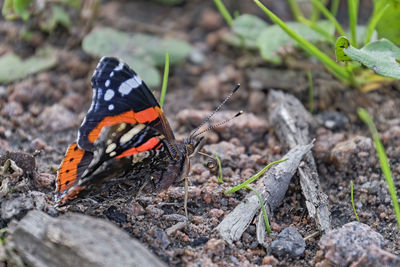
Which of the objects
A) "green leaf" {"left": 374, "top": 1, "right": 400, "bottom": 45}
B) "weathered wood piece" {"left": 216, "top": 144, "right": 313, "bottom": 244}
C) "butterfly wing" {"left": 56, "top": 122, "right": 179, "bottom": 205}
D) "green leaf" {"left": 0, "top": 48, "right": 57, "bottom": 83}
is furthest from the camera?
"green leaf" {"left": 0, "top": 48, "right": 57, "bottom": 83}

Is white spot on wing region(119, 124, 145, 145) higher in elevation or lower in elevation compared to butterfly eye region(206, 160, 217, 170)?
higher

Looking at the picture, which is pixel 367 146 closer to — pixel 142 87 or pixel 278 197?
pixel 278 197

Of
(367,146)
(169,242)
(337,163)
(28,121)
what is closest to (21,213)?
(169,242)

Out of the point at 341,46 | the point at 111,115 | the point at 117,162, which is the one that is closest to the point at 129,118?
the point at 111,115

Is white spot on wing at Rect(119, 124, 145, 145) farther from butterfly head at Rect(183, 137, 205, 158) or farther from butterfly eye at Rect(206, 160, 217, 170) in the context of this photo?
butterfly eye at Rect(206, 160, 217, 170)

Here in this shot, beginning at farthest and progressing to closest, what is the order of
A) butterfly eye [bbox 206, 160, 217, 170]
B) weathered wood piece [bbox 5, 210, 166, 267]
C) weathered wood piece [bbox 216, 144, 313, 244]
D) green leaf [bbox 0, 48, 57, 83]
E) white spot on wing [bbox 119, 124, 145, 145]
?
green leaf [bbox 0, 48, 57, 83], butterfly eye [bbox 206, 160, 217, 170], weathered wood piece [bbox 216, 144, 313, 244], white spot on wing [bbox 119, 124, 145, 145], weathered wood piece [bbox 5, 210, 166, 267]

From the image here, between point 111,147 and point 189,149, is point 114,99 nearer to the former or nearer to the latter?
point 111,147

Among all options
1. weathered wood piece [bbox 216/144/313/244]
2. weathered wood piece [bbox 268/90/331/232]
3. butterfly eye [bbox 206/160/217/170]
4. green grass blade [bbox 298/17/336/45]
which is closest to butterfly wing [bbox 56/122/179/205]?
butterfly eye [bbox 206/160/217/170]
